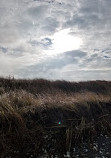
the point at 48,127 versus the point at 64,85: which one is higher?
the point at 64,85

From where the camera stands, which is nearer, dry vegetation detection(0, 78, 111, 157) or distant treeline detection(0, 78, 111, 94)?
dry vegetation detection(0, 78, 111, 157)

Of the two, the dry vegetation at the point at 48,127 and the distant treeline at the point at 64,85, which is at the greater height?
the distant treeline at the point at 64,85

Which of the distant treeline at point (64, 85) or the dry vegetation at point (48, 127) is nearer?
the dry vegetation at point (48, 127)

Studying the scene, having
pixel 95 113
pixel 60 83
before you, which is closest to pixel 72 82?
pixel 60 83

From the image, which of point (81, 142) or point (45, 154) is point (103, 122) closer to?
point (81, 142)

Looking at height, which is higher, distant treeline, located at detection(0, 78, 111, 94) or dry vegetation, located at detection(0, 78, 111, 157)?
distant treeline, located at detection(0, 78, 111, 94)

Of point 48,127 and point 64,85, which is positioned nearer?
point 48,127

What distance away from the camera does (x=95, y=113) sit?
3.59 meters

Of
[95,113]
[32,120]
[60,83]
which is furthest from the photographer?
[60,83]

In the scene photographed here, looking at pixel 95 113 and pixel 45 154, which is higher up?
pixel 95 113

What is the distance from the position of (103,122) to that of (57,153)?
1638mm

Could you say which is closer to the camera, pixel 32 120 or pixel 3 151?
pixel 3 151

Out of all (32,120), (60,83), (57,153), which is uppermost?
(60,83)

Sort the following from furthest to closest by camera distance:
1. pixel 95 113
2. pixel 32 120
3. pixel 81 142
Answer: pixel 95 113, pixel 32 120, pixel 81 142
